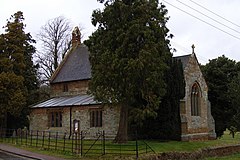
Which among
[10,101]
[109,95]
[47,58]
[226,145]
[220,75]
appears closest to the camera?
[109,95]

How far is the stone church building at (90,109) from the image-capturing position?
35.6 m

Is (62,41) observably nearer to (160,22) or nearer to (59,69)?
Result: (59,69)

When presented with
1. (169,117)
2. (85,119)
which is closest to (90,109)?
(85,119)

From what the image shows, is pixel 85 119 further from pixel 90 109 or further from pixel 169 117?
pixel 169 117

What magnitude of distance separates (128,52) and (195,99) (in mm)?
14318

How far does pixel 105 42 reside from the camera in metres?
28.0

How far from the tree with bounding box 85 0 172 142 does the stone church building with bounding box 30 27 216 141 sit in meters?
4.95

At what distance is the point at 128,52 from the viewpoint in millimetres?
27125

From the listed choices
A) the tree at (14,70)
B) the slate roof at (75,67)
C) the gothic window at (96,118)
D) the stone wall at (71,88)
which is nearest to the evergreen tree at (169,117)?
the gothic window at (96,118)

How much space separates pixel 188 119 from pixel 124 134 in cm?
997

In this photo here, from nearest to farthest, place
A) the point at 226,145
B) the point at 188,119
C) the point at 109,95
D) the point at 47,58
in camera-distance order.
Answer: the point at 109,95 → the point at 226,145 → the point at 188,119 → the point at 47,58

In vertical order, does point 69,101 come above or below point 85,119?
above

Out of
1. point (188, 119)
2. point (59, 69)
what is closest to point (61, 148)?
point (188, 119)

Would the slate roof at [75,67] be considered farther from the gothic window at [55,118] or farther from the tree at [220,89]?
the tree at [220,89]
